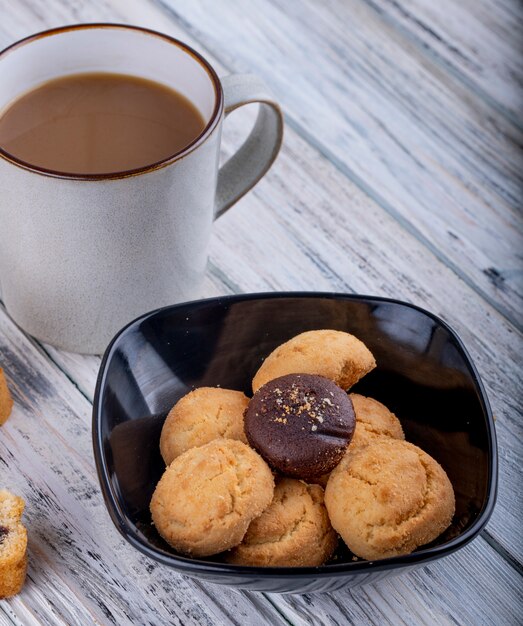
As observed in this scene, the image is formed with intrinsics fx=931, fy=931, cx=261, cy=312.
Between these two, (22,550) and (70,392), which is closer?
(22,550)

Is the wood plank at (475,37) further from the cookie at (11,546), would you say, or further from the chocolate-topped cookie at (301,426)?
the cookie at (11,546)

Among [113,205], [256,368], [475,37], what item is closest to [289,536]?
[256,368]

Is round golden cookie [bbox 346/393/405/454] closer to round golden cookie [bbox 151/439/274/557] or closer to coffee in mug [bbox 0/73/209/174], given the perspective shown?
round golden cookie [bbox 151/439/274/557]

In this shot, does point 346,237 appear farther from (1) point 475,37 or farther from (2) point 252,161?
(1) point 475,37

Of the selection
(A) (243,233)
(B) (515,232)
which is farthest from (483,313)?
(A) (243,233)

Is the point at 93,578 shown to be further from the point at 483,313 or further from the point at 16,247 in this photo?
the point at 483,313

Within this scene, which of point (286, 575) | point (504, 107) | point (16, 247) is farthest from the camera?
point (504, 107)
